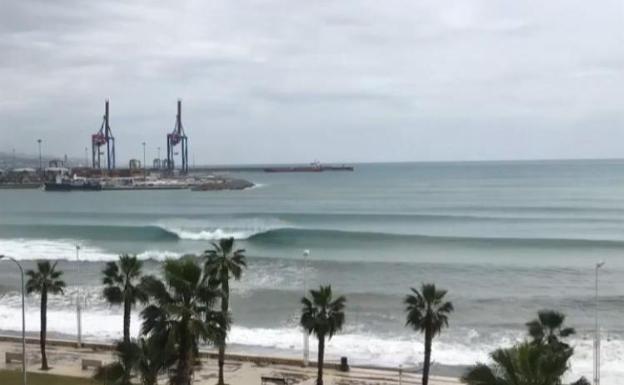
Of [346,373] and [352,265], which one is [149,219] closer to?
[352,265]

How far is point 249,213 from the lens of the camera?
102875 millimetres

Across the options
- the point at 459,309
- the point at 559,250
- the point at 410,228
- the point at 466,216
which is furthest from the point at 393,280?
the point at 466,216

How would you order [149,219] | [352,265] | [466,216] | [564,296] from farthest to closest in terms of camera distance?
[149,219]
[466,216]
[352,265]
[564,296]

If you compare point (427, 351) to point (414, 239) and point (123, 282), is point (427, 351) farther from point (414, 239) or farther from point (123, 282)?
point (414, 239)

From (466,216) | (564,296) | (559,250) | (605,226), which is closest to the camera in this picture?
(564,296)

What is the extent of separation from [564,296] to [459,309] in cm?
802

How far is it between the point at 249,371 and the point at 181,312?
12804 millimetres

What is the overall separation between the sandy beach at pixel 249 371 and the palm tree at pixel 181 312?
10.2 metres

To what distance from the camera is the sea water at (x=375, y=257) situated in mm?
33169

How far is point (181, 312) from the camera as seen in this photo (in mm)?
14344

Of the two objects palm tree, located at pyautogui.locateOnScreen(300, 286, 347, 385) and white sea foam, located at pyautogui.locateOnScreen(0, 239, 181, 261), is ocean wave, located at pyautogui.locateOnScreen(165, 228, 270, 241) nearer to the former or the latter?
white sea foam, located at pyautogui.locateOnScreen(0, 239, 181, 261)

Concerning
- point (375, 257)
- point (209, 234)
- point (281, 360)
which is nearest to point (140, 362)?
point (281, 360)

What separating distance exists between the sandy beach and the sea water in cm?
246

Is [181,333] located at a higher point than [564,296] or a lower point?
higher
